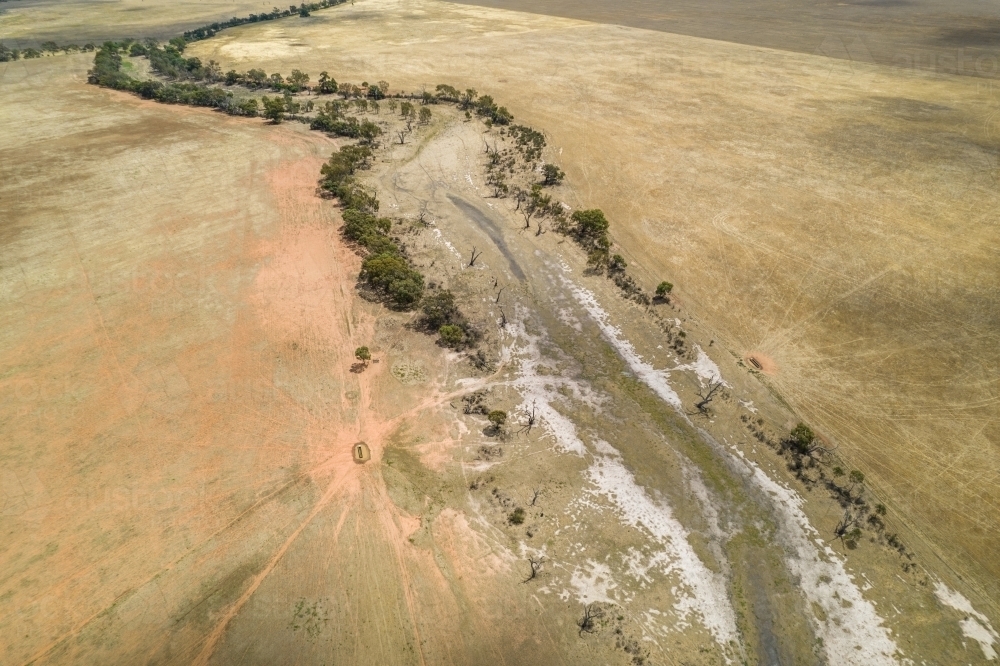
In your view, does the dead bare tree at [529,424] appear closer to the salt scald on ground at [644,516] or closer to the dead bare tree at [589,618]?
the salt scald on ground at [644,516]

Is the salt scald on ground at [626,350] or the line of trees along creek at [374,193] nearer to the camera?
the line of trees along creek at [374,193]

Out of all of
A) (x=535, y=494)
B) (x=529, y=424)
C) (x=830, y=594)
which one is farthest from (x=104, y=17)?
(x=830, y=594)

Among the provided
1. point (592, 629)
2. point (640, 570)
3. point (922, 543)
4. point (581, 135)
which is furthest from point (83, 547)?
point (581, 135)

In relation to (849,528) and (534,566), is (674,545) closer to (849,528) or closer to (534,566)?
(534,566)

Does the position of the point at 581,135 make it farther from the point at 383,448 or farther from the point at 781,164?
the point at 383,448

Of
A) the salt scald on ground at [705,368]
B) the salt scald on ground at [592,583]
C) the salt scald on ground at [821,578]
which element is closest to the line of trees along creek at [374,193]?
the salt scald on ground at [705,368]

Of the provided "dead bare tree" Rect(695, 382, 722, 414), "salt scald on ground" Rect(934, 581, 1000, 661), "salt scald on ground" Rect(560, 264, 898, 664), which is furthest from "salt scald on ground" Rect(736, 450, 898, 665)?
"dead bare tree" Rect(695, 382, 722, 414)

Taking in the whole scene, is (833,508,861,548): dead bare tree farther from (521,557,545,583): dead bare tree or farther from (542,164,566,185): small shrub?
(542,164,566,185): small shrub

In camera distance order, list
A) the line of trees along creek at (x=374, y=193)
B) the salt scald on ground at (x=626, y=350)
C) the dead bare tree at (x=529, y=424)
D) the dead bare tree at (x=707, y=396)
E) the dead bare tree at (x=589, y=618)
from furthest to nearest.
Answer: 1. the salt scald on ground at (x=626, y=350)
2. the dead bare tree at (x=707, y=396)
3. the dead bare tree at (x=529, y=424)
4. the line of trees along creek at (x=374, y=193)
5. the dead bare tree at (x=589, y=618)
